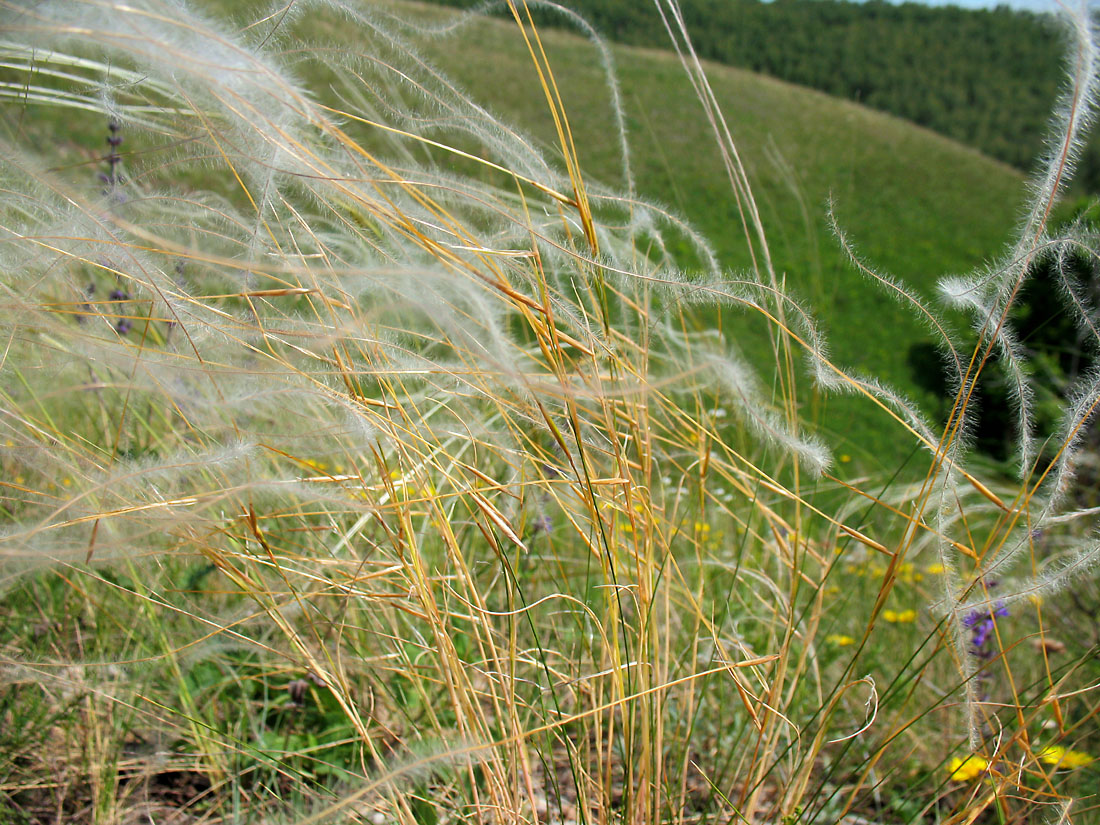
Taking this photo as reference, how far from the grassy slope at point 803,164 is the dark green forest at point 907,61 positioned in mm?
919

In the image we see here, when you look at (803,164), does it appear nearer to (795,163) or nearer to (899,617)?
(795,163)

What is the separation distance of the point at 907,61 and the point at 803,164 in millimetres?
11770

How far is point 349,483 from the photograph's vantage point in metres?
1.03

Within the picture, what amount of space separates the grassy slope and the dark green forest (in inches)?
36.2

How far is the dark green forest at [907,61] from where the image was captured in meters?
24.7

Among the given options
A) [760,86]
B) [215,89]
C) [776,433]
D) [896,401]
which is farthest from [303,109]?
[760,86]

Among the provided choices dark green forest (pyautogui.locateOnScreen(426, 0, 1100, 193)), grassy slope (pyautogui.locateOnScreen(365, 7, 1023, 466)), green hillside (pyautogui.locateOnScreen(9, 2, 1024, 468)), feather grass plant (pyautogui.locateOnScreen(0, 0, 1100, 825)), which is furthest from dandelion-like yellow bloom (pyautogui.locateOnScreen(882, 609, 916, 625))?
dark green forest (pyautogui.locateOnScreen(426, 0, 1100, 193))

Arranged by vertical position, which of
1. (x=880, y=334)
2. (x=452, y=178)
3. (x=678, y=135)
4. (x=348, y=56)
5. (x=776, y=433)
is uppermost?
(x=678, y=135)

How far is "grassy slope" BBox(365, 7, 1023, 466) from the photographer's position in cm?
1508

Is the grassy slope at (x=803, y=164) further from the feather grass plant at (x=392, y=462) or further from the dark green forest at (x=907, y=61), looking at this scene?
the feather grass plant at (x=392, y=462)

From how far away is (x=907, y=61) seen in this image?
27.3 meters

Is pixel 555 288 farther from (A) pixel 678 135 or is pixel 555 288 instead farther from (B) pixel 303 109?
(A) pixel 678 135

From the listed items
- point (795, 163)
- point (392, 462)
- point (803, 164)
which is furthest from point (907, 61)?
point (392, 462)

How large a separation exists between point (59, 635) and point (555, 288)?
112 cm
